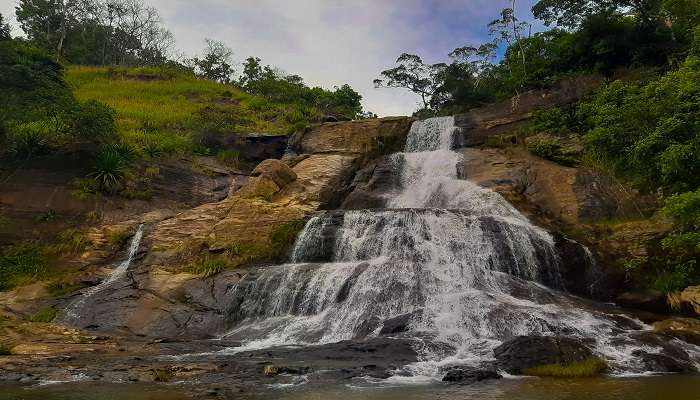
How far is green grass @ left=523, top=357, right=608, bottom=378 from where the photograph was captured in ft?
37.3

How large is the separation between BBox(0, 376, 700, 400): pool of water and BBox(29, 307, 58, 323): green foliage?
33.2ft

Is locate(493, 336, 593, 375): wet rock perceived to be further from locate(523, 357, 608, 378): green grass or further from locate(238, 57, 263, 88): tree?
locate(238, 57, 263, 88): tree

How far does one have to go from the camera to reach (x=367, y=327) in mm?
16000

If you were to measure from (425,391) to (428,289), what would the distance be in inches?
312

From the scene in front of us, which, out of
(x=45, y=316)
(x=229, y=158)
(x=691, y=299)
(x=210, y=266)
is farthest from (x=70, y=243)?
(x=691, y=299)

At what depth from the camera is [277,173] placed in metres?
29.4

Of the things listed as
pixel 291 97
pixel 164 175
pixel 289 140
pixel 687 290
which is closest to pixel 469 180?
pixel 687 290

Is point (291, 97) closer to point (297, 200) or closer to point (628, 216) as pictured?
point (297, 200)

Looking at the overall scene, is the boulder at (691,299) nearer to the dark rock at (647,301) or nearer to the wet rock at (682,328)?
the wet rock at (682,328)

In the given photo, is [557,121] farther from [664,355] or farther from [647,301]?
[664,355]

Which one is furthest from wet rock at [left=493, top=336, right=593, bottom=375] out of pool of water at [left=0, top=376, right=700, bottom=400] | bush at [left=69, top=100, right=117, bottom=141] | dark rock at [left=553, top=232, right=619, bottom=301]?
bush at [left=69, top=100, right=117, bottom=141]

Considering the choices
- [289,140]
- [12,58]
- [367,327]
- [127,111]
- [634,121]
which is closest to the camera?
[367,327]

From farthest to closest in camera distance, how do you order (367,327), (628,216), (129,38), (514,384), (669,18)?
(129,38) < (669,18) < (628,216) < (367,327) < (514,384)

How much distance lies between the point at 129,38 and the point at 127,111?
34.2m
